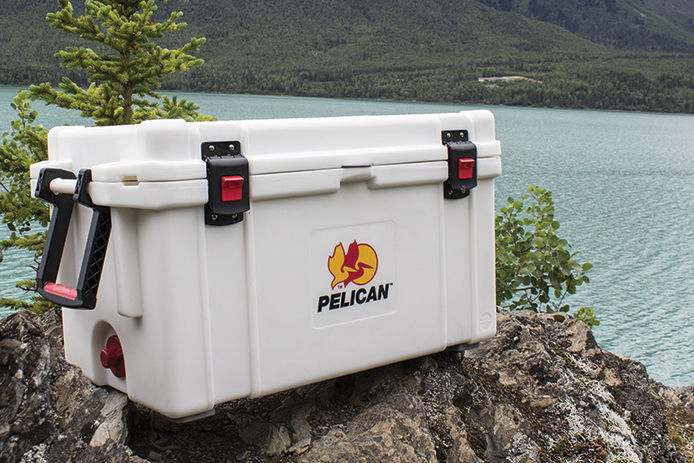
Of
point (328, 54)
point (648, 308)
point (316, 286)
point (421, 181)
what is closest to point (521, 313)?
point (421, 181)

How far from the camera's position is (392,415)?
272 cm

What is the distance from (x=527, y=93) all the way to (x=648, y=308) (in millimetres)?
70655

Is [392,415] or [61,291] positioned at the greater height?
[61,291]

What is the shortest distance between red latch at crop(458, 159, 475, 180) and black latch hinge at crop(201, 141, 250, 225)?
0.81m

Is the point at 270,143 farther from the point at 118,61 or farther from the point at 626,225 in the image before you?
the point at 626,225

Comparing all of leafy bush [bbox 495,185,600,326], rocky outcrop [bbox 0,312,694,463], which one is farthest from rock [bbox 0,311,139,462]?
leafy bush [bbox 495,185,600,326]

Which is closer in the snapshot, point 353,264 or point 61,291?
point 61,291

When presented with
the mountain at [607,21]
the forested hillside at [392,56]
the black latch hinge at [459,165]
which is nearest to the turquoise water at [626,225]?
the black latch hinge at [459,165]

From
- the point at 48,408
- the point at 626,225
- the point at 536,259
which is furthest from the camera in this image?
the point at 626,225

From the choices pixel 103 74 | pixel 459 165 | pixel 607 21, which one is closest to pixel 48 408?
pixel 459 165

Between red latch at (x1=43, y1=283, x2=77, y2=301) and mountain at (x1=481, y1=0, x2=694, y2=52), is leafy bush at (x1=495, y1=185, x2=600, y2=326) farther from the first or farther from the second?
mountain at (x1=481, y1=0, x2=694, y2=52)

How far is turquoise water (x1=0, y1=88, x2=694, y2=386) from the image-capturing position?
460 inches

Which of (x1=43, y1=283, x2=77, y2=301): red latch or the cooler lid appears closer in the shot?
the cooler lid

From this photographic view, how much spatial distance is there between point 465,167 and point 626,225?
60.8 feet
